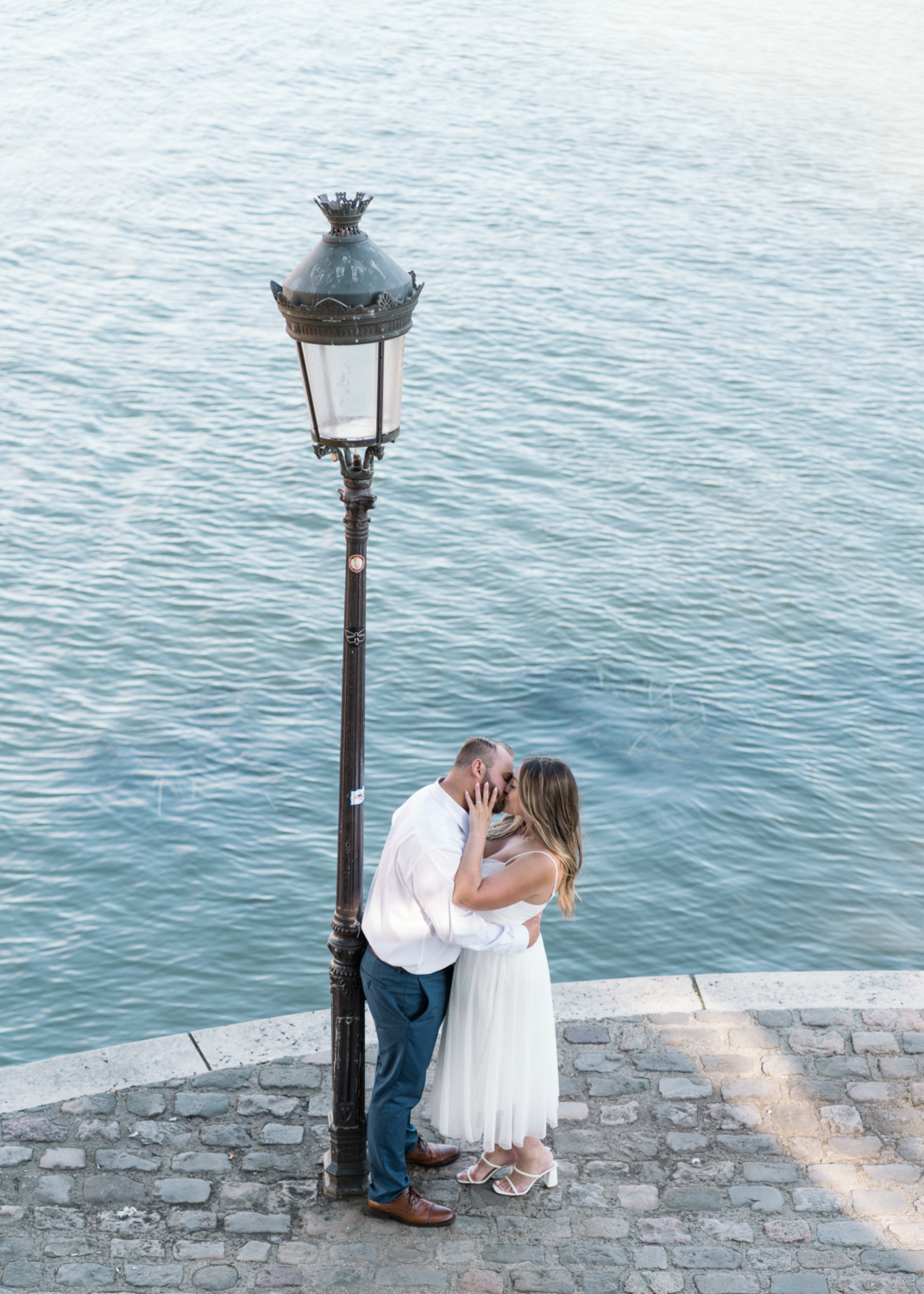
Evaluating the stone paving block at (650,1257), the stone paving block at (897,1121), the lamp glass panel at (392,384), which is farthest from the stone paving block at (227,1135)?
the lamp glass panel at (392,384)

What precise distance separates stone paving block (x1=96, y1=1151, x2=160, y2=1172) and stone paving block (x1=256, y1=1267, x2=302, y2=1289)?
77cm

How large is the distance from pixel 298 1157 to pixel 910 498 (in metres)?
13.1

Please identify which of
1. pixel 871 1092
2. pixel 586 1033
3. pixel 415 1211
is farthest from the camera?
pixel 586 1033

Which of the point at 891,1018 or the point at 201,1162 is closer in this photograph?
the point at 201,1162

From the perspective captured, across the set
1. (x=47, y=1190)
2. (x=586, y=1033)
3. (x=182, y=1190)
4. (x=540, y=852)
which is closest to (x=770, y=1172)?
(x=586, y=1033)

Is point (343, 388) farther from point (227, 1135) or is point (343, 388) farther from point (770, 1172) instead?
point (770, 1172)

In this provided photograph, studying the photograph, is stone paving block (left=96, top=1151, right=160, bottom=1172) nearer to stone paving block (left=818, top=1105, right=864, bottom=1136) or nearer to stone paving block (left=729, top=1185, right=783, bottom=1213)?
stone paving block (left=729, top=1185, right=783, bottom=1213)

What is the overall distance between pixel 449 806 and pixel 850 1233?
2384 millimetres

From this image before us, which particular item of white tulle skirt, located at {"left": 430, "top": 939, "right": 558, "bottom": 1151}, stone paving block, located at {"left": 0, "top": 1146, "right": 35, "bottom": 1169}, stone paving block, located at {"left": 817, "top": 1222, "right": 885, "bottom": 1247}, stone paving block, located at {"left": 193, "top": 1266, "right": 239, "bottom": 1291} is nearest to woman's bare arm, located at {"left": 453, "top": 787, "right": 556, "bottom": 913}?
white tulle skirt, located at {"left": 430, "top": 939, "right": 558, "bottom": 1151}

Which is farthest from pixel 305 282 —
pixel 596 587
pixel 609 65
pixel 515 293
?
pixel 609 65

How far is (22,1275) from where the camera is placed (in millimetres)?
5383

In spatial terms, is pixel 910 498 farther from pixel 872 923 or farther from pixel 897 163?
pixel 897 163

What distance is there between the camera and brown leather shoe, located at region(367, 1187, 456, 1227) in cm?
568

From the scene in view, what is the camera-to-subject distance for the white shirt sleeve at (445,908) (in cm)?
524
